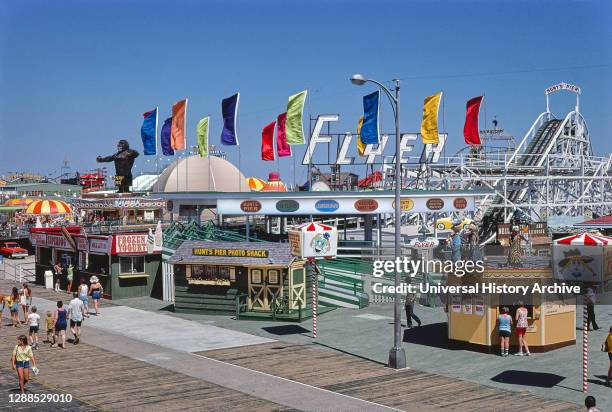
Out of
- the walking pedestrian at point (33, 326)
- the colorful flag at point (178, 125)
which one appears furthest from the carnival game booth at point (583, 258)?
the colorful flag at point (178, 125)

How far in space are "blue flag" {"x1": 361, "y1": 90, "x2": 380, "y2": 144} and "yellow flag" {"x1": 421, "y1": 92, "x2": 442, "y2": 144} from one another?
3194mm

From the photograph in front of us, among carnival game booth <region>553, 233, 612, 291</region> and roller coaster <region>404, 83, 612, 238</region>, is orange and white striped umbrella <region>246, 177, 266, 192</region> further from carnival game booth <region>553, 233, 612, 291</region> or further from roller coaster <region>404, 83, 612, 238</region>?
carnival game booth <region>553, 233, 612, 291</region>

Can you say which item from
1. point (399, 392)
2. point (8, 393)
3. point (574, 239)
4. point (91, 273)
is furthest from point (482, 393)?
point (91, 273)

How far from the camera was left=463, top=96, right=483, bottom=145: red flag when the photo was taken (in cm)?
4238

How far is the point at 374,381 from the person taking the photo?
19359 millimetres

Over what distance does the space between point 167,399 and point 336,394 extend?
158 inches

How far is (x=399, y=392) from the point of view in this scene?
18219 millimetres

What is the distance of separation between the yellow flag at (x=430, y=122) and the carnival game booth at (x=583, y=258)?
2098 cm

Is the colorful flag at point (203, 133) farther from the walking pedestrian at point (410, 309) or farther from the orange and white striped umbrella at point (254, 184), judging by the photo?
the orange and white striped umbrella at point (254, 184)

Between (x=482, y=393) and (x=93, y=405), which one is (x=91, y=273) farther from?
(x=482, y=393)

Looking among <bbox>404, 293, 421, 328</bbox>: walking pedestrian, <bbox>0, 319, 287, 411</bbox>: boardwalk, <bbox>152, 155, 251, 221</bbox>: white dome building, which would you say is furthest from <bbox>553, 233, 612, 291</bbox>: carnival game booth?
<bbox>152, 155, 251, 221</bbox>: white dome building

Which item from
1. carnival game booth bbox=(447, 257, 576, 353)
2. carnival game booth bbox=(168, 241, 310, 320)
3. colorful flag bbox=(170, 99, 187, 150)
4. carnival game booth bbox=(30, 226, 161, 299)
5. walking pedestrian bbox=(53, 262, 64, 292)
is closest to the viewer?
carnival game booth bbox=(447, 257, 576, 353)

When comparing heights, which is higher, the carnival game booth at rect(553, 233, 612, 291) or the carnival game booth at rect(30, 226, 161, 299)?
the carnival game booth at rect(553, 233, 612, 291)

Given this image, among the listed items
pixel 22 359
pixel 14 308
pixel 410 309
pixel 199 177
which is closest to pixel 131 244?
pixel 14 308
